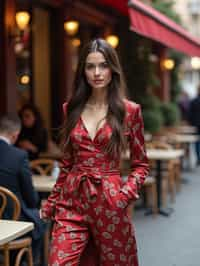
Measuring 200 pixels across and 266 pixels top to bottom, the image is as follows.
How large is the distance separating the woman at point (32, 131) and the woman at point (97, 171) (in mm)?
4501

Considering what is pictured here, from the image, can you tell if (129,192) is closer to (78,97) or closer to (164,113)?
(78,97)

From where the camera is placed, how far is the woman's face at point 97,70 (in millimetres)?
3441

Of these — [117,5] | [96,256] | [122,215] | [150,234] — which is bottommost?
[150,234]

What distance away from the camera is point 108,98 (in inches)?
139

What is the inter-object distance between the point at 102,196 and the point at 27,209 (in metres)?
1.64

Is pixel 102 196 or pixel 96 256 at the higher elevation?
pixel 102 196

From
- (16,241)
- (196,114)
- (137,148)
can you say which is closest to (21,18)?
(16,241)

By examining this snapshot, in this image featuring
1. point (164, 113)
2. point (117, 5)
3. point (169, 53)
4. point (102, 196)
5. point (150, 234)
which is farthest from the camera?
point (169, 53)

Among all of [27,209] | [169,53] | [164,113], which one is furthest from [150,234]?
[169,53]

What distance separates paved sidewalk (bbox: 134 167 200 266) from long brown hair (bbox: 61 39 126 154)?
2.62 metres

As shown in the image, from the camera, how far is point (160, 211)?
830 centimetres

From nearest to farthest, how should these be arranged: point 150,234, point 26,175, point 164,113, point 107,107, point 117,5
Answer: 1. point 107,107
2. point 26,175
3. point 150,234
4. point 117,5
5. point 164,113

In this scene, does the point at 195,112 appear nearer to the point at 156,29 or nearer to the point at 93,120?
the point at 156,29

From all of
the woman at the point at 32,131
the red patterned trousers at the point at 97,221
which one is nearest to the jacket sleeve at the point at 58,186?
the red patterned trousers at the point at 97,221
